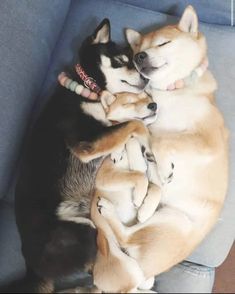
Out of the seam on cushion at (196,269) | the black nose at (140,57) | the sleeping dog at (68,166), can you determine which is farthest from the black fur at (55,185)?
the seam on cushion at (196,269)

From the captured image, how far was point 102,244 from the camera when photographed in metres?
1.17

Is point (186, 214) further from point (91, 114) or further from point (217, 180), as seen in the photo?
point (91, 114)

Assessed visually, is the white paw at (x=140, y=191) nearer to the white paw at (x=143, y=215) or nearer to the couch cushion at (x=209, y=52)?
the white paw at (x=143, y=215)

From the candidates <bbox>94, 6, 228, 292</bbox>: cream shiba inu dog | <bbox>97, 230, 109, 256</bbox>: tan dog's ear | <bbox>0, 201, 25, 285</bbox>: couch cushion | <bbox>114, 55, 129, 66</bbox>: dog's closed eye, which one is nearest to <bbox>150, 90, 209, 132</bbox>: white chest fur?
<bbox>94, 6, 228, 292</bbox>: cream shiba inu dog

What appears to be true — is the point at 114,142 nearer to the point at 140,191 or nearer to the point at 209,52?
the point at 140,191

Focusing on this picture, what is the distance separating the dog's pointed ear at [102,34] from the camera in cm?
132

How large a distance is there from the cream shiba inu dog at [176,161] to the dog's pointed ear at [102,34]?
0.28 feet

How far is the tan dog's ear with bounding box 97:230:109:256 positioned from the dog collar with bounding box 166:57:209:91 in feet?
1.35

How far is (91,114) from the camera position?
1.29 m

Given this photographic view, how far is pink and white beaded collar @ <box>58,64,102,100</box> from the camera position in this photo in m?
1.29

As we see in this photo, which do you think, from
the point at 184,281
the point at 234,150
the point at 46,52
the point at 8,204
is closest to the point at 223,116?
the point at 234,150

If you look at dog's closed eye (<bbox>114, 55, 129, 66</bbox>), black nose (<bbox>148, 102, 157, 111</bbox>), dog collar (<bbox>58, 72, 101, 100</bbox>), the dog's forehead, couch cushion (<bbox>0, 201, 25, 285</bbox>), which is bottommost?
couch cushion (<bbox>0, 201, 25, 285</bbox>)

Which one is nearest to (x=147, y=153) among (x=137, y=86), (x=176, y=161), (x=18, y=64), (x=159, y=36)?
(x=176, y=161)

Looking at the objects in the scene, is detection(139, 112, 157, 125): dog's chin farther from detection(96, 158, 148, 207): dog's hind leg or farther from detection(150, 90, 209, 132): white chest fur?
detection(96, 158, 148, 207): dog's hind leg
